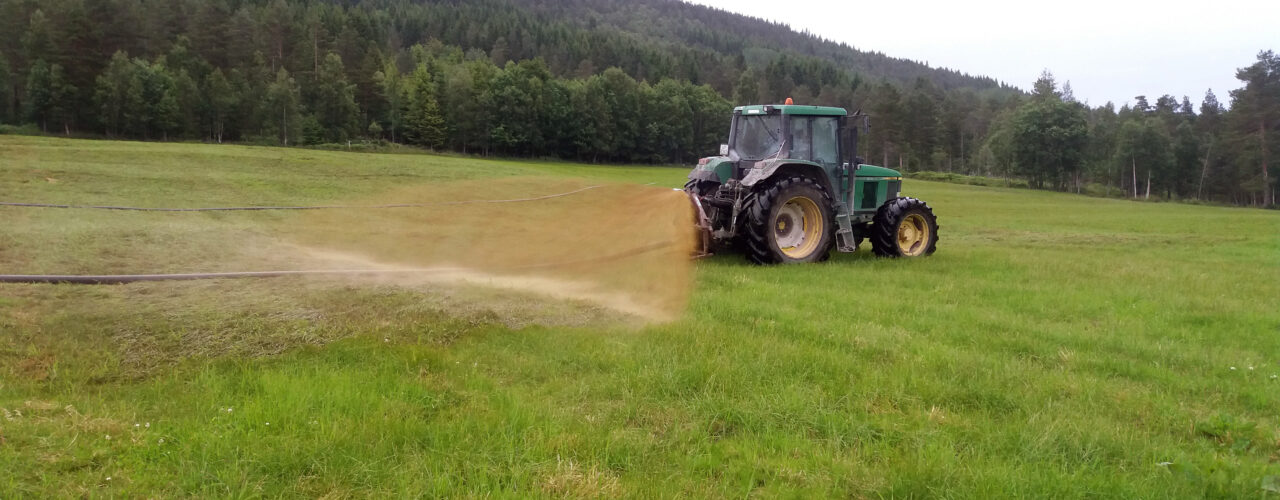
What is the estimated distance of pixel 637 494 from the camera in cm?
347

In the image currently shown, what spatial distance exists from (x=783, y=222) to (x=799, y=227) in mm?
285

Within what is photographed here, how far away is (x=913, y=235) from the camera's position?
45.0 feet

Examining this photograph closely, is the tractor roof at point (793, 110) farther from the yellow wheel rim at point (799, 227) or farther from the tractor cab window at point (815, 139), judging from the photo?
the yellow wheel rim at point (799, 227)

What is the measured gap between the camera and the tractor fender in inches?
448

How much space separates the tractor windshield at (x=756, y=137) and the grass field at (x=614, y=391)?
3917mm

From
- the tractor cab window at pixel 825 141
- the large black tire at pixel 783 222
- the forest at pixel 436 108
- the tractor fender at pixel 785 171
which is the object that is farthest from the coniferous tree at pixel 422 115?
the large black tire at pixel 783 222

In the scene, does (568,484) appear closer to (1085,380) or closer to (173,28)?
(1085,380)

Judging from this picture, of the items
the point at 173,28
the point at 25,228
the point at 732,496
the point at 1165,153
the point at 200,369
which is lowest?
the point at 732,496

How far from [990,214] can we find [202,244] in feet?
106

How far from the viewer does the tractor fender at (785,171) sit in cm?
1138

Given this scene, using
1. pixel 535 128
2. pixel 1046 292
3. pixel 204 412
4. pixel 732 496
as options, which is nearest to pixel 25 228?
pixel 204 412

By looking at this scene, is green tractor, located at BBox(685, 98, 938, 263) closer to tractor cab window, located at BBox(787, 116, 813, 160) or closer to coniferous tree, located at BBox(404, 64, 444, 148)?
tractor cab window, located at BBox(787, 116, 813, 160)

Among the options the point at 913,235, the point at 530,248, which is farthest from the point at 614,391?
the point at 913,235

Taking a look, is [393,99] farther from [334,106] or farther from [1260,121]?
[1260,121]
